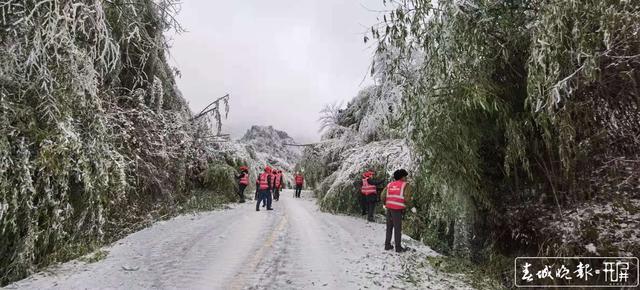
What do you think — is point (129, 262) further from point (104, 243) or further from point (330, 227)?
point (330, 227)

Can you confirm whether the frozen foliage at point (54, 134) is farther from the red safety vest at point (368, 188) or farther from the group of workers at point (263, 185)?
the red safety vest at point (368, 188)

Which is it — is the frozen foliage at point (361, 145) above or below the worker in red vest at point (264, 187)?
above

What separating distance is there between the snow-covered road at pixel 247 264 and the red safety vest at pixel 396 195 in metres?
1.02

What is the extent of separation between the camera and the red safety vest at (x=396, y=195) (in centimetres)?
783

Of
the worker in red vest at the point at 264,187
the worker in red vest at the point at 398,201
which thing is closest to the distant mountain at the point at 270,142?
the worker in red vest at the point at 264,187

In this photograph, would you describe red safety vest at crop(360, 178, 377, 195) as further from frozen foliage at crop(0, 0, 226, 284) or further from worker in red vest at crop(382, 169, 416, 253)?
frozen foliage at crop(0, 0, 226, 284)

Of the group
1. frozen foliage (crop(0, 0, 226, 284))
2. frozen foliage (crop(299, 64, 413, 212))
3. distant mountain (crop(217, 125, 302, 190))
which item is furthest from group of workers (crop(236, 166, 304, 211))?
distant mountain (crop(217, 125, 302, 190))

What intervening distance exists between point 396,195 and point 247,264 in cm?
340

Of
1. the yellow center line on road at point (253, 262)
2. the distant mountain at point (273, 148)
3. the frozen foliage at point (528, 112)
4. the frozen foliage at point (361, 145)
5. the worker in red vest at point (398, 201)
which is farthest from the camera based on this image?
the distant mountain at point (273, 148)

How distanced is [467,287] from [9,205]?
7.08 meters

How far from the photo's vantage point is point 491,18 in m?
5.59

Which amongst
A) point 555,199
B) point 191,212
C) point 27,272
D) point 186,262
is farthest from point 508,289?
point 191,212

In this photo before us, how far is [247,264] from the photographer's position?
6.46 metres

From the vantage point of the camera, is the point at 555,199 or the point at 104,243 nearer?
the point at 555,199
